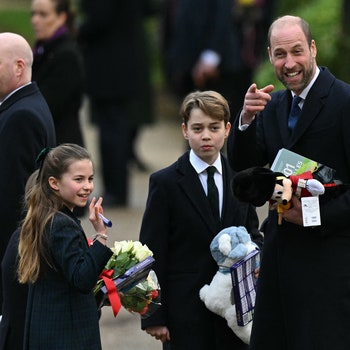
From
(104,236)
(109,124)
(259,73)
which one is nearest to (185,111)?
(104,236)

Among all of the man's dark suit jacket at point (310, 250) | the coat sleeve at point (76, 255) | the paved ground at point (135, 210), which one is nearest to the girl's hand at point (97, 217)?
the coat sleeve at point (76, 255)

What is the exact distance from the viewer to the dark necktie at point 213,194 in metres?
6.09

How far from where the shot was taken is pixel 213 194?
6.11 m

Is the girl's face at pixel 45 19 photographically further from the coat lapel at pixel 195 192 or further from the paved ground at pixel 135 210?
the coat lapel at pixel 195 192

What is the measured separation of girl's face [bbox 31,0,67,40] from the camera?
8555 mm

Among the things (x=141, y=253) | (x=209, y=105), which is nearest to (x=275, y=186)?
(x=141, y=253)

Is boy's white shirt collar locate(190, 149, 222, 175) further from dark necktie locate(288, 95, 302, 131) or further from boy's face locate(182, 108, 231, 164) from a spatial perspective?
dark necktie locate(288, 95, 302, 131)

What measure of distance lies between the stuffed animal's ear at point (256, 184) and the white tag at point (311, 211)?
5.8 inches

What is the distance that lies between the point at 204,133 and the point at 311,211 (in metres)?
0.86

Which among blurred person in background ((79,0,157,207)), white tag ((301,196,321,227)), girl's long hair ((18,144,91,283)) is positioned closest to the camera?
white tag ((301,196,321,227))

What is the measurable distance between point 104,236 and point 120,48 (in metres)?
5.94

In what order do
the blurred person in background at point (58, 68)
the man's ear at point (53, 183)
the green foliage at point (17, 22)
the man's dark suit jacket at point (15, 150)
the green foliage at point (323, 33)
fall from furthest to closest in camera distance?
the green foliage at point (17, 22) → the green foliage at point (323, 33) → the blurred person in background at point (58, 68) → the man's dark suit jacket at point (15, 150) → the man's ear at point (53, 183)

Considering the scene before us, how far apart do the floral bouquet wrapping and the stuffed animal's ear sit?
21.9 inches

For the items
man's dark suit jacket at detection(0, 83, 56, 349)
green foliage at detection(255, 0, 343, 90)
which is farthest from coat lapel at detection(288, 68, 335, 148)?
green foliage at detection(255, 0, 343, 90)
